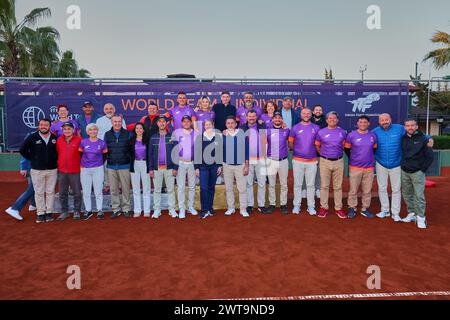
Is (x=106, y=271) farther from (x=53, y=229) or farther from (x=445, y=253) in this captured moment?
(x=445, y=253)

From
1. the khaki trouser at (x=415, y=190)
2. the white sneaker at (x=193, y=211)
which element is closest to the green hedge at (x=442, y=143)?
the khaki trouser at (x=415, y=190)

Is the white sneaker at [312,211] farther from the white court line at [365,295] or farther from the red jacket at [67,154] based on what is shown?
the red jacket at [67,154]

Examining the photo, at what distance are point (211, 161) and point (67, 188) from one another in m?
2.86

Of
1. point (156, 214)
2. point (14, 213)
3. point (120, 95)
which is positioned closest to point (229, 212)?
point (156, 214)

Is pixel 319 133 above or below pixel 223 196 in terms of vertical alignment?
above

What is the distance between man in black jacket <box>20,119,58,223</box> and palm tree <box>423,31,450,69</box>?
15.6m

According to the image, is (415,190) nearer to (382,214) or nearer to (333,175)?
(382,214)

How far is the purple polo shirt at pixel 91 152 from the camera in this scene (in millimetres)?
6207

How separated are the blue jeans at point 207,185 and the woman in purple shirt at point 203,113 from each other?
3.14 feet

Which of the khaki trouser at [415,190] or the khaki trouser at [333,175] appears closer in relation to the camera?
the khaki trouser at [415,190]

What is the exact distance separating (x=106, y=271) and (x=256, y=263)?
190 centimetres
